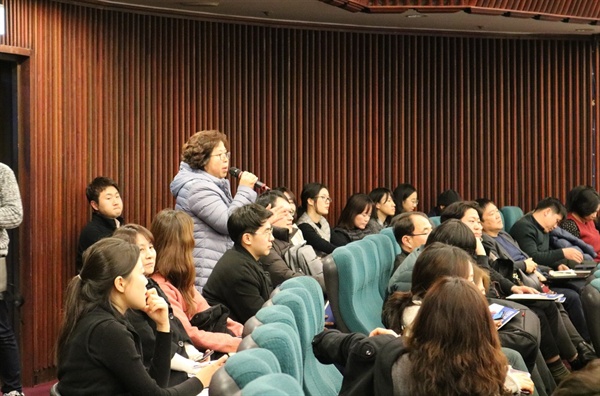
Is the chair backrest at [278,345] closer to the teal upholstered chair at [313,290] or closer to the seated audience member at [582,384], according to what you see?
the seated audience member at [582,384]

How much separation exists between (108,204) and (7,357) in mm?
1394

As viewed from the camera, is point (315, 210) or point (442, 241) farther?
point (315, 210)

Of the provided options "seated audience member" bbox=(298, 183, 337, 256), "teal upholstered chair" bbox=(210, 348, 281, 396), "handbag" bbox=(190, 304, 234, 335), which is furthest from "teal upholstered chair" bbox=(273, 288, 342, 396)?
"seated audience member" bbox=(298, 183, 337, 256)

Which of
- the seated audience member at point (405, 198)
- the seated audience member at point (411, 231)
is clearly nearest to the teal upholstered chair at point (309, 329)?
the seated audience member at point (411, 231)

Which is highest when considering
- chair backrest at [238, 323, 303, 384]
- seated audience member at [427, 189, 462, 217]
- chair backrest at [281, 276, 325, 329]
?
chair backrest at [238, 323, 303, 384]

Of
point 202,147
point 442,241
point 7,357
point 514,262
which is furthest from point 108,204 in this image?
point 514,262

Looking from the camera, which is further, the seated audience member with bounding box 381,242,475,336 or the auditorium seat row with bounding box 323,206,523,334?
the auditorium seat row with bounding box 323,206,523,334

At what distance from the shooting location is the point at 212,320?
465cm

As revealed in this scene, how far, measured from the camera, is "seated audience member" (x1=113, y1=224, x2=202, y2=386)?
12.2ft

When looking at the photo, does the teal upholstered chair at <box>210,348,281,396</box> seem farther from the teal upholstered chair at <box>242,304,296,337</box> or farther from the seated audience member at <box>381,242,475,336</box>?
the seated audience member at <box>381,242,475,336</box>

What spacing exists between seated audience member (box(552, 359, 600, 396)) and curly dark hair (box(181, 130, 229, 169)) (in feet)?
11.6

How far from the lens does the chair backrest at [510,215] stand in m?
9.28

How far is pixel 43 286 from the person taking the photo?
20.6 ft

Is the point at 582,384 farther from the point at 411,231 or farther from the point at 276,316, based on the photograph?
the point at 411,231
